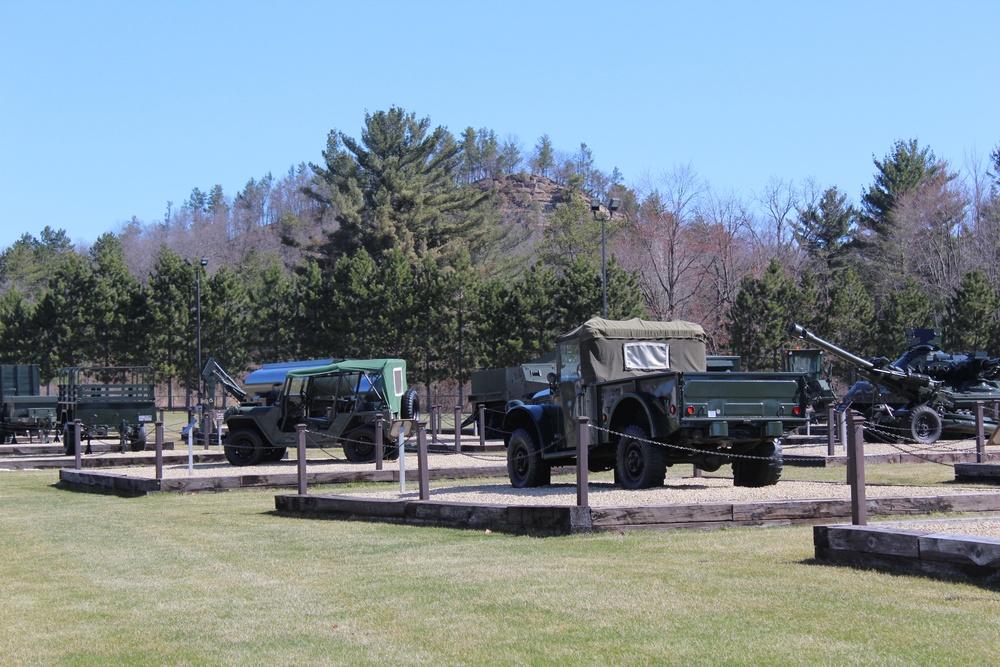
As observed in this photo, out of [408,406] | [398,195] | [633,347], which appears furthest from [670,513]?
[398,195]

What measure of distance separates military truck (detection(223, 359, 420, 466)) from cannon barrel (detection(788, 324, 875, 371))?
831 cm

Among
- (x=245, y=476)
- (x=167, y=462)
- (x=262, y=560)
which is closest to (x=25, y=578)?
(x=262, y=560)

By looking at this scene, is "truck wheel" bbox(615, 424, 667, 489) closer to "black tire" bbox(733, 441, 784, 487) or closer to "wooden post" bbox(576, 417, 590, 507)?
"black tire" bbox(733, 441, 784, 487)

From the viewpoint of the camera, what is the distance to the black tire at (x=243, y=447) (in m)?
25.0

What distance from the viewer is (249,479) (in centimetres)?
1969

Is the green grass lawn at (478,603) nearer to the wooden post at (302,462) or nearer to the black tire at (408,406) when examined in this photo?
the wooden post at (302,462)

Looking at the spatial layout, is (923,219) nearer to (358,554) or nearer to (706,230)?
(706,230)

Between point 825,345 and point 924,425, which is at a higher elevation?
point 825,345

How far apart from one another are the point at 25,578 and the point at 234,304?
54.9 m

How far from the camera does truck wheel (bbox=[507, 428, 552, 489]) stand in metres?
16.4

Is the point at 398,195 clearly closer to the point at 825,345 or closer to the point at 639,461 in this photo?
the point at 825,345

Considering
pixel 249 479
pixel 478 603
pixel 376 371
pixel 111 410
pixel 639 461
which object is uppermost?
pixel 376 371

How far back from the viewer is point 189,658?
258 inches

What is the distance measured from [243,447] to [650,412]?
42.1 ft
